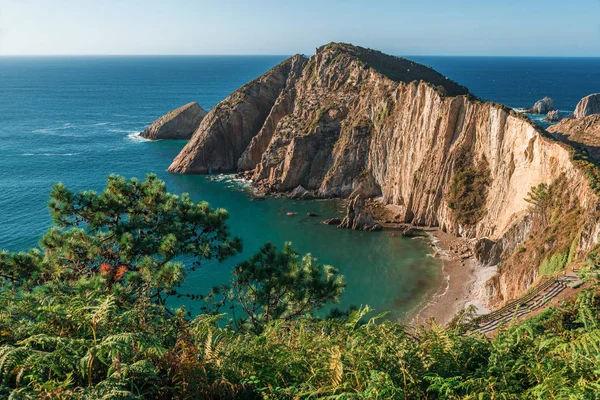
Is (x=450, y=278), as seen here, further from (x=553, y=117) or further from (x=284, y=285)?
(x=553, y=117)

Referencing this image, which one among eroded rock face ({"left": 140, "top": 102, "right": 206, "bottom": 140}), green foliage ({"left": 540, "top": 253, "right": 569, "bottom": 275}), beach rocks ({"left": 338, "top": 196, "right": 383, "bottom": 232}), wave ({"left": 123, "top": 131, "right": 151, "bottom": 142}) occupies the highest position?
eroded rock face ({"left": 140, "top": 102, "right": 206, "bottom": 140})

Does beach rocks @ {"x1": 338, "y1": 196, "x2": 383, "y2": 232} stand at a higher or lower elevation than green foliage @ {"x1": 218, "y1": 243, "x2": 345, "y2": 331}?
lower

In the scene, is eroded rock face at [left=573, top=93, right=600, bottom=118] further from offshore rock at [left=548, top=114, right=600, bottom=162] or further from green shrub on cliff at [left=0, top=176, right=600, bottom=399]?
green shrub on cliff at [left=0, top=176, right=600, bottom=399]

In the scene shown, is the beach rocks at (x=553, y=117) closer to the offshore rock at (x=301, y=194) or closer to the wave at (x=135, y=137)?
the offshore rock at (x=301, y=194)

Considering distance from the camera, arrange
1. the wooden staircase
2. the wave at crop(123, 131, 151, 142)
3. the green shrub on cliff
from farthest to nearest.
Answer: the wave at crop(123, 131, 151, 142) < the wooden staircase < the green shrub on cliff

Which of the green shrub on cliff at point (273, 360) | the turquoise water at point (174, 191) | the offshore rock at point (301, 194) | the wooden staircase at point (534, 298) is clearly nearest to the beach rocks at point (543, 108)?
the offshore rock at point (301, 194)

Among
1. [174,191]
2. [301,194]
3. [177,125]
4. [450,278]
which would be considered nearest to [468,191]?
[450,278]

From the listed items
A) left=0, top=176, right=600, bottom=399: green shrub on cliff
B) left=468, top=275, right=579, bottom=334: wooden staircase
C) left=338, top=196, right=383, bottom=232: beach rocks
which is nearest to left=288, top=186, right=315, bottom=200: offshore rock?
left=338, top=196, right=383, bottom=232: beach rocks
